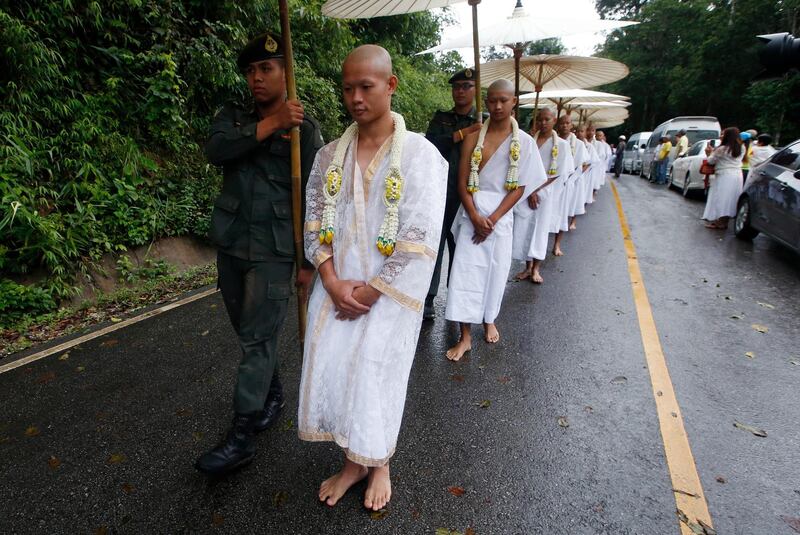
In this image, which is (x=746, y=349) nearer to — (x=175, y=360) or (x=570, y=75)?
(x=570, y=75)

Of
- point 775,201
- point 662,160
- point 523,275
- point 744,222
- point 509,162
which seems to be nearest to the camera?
point 509,162

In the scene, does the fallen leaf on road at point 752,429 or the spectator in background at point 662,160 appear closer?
the fallen leaf on road at point 752,429

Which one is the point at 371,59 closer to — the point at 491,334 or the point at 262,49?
the point at 262,49

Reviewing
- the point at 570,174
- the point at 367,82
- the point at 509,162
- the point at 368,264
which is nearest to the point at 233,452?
the point at 368,264

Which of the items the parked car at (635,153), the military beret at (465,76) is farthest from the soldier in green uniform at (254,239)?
the parked car at (635,153)

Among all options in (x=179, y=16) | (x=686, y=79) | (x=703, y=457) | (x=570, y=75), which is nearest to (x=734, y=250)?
(x=570, y=75)

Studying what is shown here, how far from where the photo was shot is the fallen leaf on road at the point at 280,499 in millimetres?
2197

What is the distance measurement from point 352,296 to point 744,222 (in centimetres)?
834

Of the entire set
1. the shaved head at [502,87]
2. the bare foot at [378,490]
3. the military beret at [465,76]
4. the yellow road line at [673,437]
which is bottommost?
the yellow road line at [673,437]

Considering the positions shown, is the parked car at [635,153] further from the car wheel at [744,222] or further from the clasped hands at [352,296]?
the clasped hands at [352,296]

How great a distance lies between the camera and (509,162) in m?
3.66

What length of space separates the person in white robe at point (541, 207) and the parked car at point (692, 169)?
28.8 ft

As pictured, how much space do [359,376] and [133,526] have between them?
121 cm

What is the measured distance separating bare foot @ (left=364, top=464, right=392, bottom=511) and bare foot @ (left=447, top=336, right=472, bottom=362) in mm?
1515
